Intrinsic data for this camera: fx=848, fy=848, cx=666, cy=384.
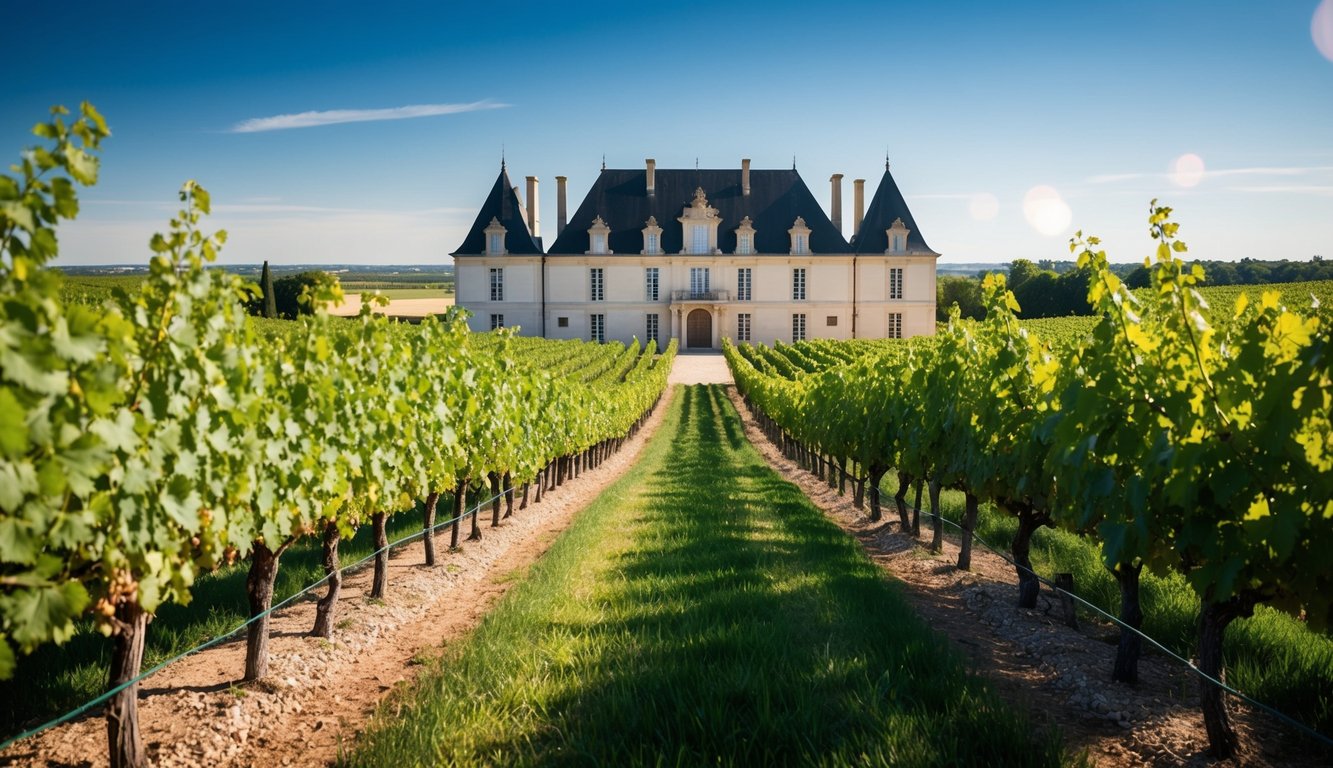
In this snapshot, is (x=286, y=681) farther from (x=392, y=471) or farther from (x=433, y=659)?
(x=392, y=471)

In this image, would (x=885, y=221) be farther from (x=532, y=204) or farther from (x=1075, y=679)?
(x=1075, y=679)

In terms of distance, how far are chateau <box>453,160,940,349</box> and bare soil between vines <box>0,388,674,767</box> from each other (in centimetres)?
3560

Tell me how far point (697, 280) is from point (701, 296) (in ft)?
3.02

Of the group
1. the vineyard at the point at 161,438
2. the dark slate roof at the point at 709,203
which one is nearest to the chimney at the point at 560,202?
the dark slate roof at the point at 709,203

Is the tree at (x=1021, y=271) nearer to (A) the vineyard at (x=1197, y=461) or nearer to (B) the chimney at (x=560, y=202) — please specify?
(B) the chimney at (x=560, y=202)

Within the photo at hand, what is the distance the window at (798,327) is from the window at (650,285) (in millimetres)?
7063

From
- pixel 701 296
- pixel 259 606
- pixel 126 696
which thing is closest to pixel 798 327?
pixel 701 296

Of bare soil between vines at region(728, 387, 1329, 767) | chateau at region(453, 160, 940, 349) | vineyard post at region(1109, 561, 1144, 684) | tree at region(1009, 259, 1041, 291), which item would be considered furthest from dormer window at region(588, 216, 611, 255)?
tree at region(1009, 259, 1041, 291)

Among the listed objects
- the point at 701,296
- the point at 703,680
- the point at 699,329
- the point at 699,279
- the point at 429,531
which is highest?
the point at 699,279

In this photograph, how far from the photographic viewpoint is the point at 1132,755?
3.23m

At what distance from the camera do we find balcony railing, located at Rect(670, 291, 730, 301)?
41750mm

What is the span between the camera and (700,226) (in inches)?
1670

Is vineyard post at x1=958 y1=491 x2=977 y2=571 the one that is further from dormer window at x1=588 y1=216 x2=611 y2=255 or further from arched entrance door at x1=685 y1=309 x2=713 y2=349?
dormer window at x1=588 y1=216 x2=611 y2=255

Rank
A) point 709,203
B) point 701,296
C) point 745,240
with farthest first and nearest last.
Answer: point 709,203
point 745,240
point 701,296
